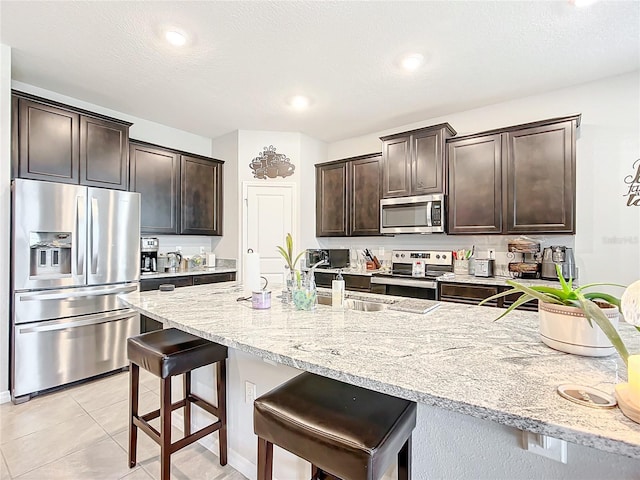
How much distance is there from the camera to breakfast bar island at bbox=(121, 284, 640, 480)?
710 mm

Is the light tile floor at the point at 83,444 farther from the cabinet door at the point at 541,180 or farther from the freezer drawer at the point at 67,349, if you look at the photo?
the cabinet door at the point at 541,180

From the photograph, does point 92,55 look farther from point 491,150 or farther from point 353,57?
Result: point 491,150

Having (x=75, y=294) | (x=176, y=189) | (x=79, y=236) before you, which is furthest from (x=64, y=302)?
(x=176, y=189)

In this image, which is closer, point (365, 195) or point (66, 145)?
point (66, 145)

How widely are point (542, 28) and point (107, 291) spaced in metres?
4.08

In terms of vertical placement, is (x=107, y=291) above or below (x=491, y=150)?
below

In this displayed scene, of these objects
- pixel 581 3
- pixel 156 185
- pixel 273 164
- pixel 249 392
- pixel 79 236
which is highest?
pixel 581 3

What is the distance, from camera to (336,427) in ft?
3.08

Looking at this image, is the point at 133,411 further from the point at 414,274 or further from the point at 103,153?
the point at 414,274

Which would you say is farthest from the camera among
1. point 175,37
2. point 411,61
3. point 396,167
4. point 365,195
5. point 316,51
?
point 365,195

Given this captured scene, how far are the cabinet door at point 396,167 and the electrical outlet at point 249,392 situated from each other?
270 centimetres

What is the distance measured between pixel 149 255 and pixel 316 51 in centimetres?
292

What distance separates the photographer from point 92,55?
2529 millimetres

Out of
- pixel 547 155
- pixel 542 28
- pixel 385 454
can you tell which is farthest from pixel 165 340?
pixel 547 155
